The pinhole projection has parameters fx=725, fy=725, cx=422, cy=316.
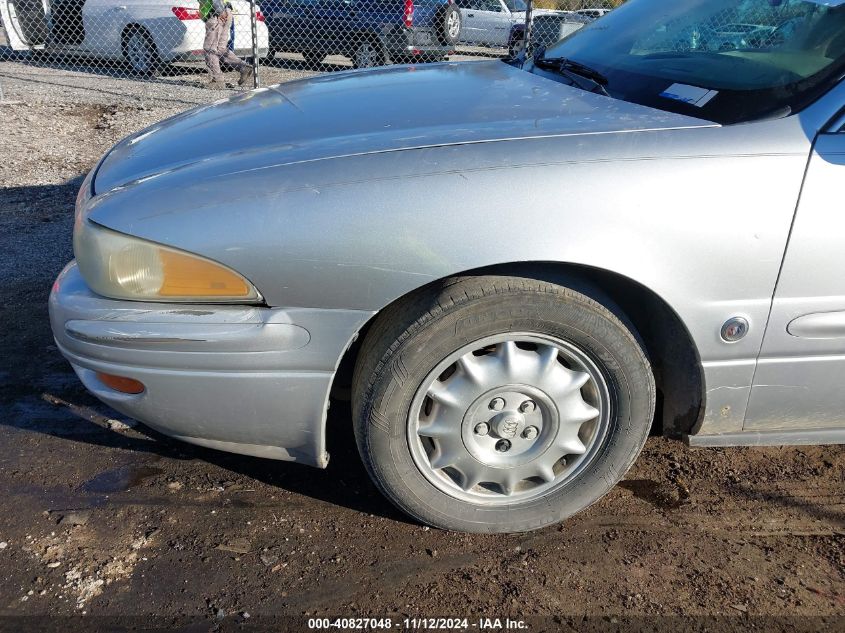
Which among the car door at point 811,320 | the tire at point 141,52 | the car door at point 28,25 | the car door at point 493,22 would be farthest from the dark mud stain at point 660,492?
the car door at point 493,22

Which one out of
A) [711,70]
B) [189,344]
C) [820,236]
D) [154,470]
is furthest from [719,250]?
[154,470]

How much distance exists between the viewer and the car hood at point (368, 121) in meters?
2.10

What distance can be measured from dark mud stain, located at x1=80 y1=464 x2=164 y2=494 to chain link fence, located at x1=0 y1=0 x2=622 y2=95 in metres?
6.87

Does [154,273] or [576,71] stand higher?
[576,71]

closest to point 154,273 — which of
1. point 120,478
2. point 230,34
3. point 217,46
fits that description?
point 120,478

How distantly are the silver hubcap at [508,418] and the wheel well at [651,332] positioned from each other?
186mm

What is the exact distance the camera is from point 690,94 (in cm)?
227

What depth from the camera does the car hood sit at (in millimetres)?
2096

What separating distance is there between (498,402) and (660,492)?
824 millimetres

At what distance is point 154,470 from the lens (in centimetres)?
261

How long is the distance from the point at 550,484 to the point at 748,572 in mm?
639

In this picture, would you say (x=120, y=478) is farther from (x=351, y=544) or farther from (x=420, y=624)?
(x=420, y=624)

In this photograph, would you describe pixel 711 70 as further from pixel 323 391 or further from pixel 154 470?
pixel 154 470

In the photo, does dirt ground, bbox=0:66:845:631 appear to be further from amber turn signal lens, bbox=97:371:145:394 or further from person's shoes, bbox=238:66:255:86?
person's shoes, bbox=238:66:255:86
